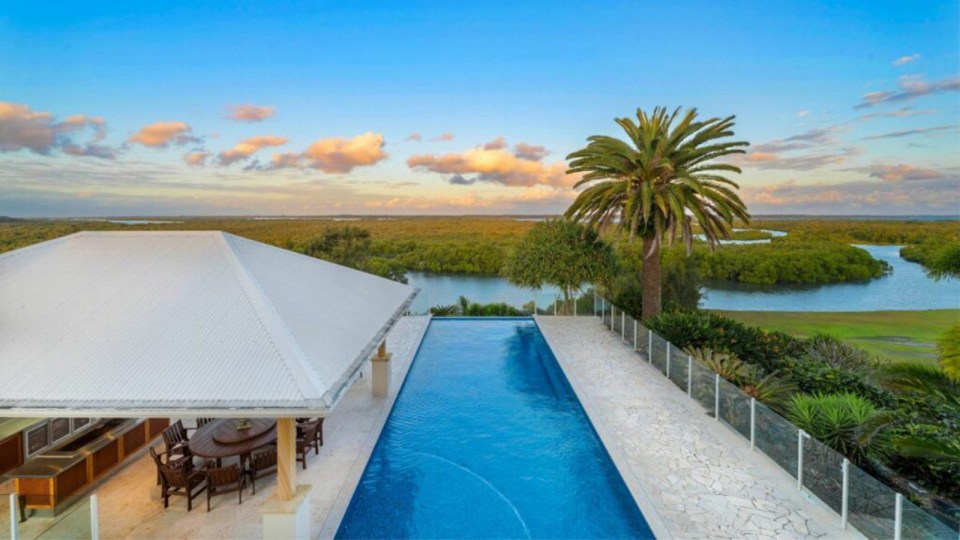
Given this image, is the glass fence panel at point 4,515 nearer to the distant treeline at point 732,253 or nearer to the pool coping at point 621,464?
the pool coping at point 621,464

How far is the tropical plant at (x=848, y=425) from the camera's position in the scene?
6789 millimetres

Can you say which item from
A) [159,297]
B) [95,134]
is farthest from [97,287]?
[95,134]

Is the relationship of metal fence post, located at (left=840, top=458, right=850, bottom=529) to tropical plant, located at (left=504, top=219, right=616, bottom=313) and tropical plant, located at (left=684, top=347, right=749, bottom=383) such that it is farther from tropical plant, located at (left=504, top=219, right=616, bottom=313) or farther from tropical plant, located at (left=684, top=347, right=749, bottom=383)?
tropical plant, located at (left=504, top=219, right=616, bottom=313)

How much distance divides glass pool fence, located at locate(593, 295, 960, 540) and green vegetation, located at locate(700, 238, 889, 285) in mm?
27958

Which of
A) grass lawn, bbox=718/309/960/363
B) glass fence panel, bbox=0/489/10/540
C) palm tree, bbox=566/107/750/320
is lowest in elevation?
grass lawn, bbox=718/309/960/363

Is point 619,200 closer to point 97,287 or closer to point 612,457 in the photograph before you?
point 612,457

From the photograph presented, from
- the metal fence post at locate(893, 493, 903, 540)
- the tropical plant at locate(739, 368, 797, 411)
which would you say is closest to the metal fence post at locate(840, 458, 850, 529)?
the metal fence post at locate(893, 493, 903, 540)

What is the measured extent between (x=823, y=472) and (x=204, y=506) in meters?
8.84

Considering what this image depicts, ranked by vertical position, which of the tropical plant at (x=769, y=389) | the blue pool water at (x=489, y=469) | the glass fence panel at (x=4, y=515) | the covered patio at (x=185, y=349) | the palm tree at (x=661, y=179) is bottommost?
the blue pool water at (x=489, y=469)

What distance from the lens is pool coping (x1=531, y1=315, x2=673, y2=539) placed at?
6047 millimetres

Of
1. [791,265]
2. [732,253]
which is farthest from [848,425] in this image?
[791,265]

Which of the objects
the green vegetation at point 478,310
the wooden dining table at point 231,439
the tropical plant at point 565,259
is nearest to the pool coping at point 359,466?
the wooden dining table at point 231,439

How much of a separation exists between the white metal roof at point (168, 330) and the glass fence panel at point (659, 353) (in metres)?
8.44

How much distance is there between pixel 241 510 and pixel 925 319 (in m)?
33.7
